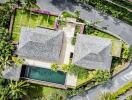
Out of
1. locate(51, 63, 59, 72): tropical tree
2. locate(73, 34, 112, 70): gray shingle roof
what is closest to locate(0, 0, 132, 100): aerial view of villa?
locate(73, 34, 112, 70): gray shingle roof

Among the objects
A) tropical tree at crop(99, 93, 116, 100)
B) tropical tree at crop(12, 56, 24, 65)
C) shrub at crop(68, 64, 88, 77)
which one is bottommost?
tropical tree at crop(99, 93, 116, 100)

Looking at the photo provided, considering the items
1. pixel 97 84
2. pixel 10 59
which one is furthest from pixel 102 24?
pixel 10 59

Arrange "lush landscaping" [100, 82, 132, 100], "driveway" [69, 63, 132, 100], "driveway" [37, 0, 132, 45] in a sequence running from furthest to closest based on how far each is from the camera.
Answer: "driveway" [69, 63, 132, 100] → "driveway" [37, 0, 132, 45] → "lush landscaping" [100, 82, 132, 100]

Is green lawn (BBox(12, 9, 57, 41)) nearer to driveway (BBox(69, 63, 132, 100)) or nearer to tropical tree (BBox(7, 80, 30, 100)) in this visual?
tropical tree (BBox(7, 80, 30, 100))

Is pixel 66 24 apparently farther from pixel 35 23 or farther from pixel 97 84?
pixel 97 84

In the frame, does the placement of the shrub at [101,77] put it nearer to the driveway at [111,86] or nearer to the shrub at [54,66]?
the driveway at [111,86]
